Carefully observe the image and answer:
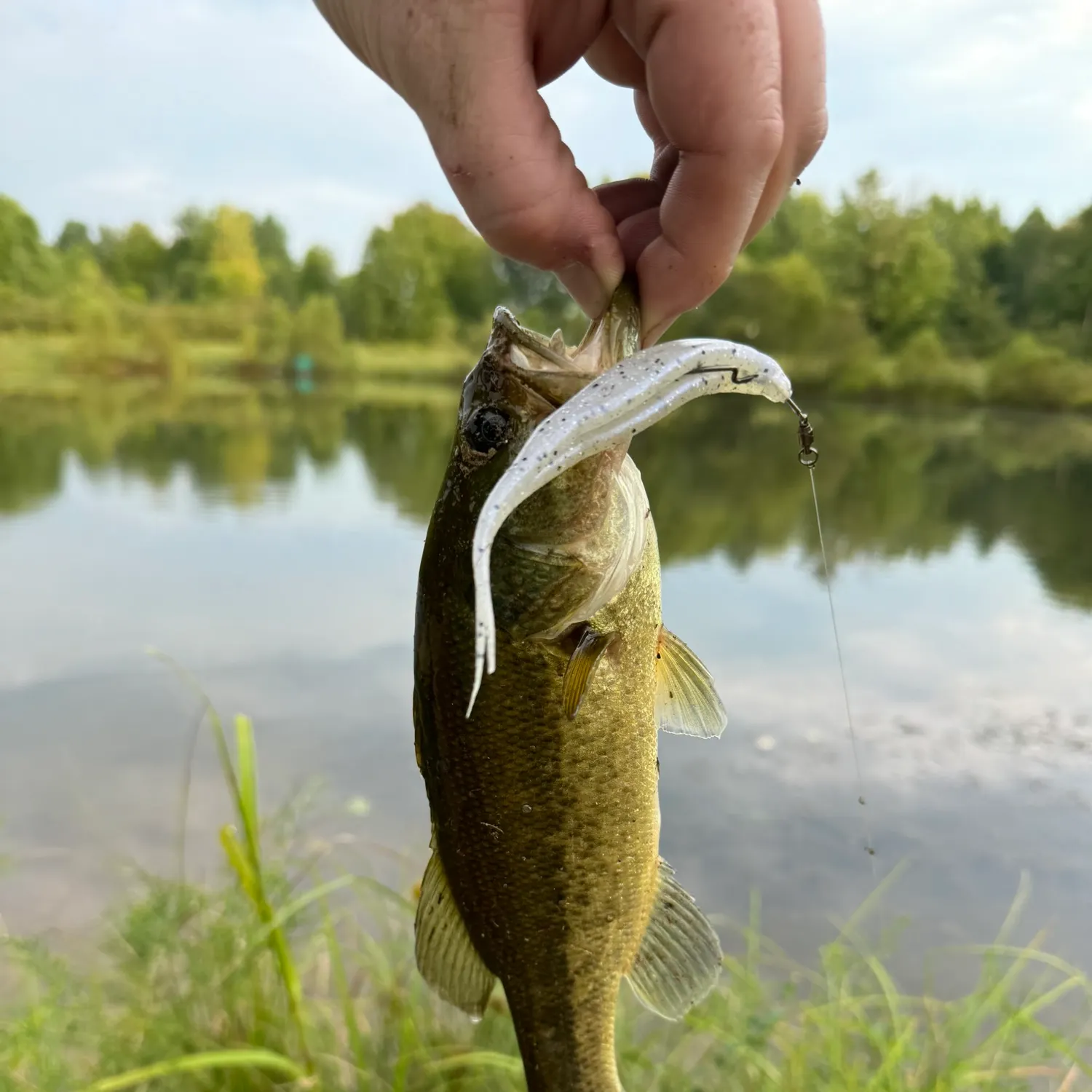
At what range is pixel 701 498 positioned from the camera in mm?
10898

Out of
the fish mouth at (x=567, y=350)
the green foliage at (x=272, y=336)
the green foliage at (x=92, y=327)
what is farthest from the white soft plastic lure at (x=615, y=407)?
the green foliage at (x=272, y=336)

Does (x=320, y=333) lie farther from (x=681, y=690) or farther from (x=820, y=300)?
(x=681, y=690)

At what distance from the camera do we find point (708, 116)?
98 centimetres

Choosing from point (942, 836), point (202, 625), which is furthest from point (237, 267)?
point (942, 836)

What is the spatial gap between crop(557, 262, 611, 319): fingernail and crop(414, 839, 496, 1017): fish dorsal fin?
36.0 inches

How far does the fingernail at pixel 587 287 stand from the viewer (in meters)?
1.09

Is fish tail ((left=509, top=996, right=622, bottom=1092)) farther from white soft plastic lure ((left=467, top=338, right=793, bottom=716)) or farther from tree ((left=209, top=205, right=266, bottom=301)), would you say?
tree ((left=209, top=205, right=266, bottom=301))

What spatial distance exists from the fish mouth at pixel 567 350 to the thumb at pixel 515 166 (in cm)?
3

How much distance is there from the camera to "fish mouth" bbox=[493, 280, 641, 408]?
42.6 inches

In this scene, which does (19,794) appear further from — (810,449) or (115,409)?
(115,409)

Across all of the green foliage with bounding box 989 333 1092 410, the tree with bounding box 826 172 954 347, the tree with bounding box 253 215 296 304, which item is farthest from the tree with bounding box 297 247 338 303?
the green foliage with bounding box 989 333 1092 410

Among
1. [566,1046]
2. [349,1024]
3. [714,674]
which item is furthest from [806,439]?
[714,674]

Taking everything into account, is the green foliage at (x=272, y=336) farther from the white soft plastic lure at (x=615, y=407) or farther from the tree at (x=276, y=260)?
the white soft plastic lure at (x=615, y=407)

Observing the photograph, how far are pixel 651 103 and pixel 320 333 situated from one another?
89.2 ft
